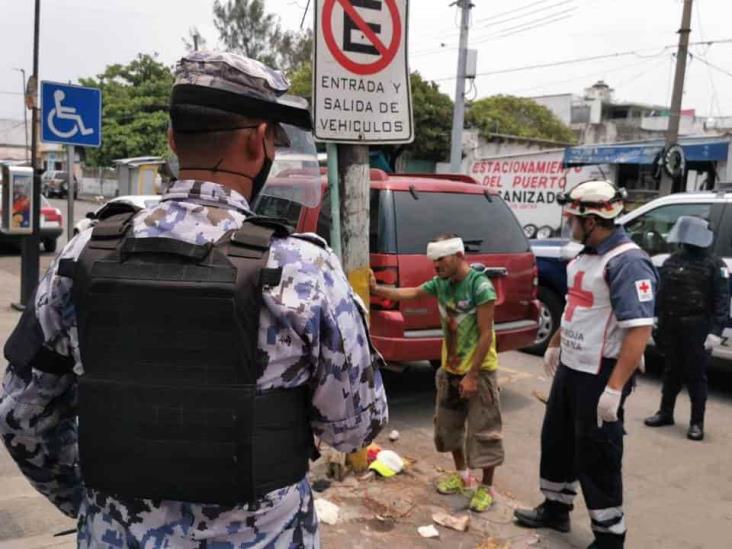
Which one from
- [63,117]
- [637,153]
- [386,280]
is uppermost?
[637,153]

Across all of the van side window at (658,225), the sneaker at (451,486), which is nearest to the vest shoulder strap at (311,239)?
the sneaker at (451,486)

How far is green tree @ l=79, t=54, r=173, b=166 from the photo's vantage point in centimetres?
3747

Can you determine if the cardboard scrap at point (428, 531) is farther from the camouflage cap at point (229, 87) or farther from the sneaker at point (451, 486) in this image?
the camouflage cap at point (229, 87)

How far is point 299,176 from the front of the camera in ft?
11.8

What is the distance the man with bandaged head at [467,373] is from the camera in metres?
3.75

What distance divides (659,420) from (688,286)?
1.10 metres

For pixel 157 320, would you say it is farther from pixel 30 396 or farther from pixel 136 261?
pixel 30 396

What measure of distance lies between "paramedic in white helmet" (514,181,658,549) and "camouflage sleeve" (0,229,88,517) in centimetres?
232

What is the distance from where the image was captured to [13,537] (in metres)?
3.22

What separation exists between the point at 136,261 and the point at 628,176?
1872cm

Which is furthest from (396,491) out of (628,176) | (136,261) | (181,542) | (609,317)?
(628,176)

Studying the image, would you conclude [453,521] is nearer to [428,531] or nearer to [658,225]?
[428,531]

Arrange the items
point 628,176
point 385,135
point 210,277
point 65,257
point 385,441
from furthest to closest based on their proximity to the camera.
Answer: point 628,176
point 385,441
point 385,135
point 65,257
point 210,277

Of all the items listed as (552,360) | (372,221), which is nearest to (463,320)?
(552,360)
